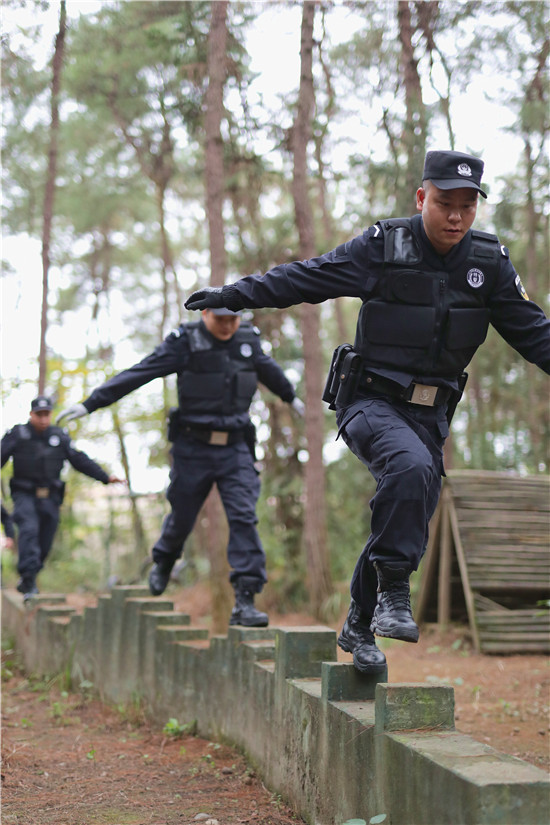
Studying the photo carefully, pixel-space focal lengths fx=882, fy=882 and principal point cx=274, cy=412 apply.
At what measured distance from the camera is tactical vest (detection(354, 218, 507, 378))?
12.4 ft

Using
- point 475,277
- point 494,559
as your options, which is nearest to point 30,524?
point 494,559

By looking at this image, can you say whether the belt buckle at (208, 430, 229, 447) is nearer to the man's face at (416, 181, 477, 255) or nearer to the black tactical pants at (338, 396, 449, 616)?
the black tactical pants at (338, 396, 449, 616)

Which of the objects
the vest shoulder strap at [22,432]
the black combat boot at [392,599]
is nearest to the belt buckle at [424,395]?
the black combat boot at [392,599]

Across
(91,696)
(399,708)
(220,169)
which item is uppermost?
(220,169)

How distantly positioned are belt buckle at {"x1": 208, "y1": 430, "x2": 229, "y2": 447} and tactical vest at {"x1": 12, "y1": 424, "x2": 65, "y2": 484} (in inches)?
164

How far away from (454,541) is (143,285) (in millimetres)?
16984

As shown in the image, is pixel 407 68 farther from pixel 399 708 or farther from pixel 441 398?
pixel 399 708

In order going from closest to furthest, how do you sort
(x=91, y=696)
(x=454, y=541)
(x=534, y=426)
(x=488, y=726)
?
1. (x=488, y=726)
2. (x=91, y=696)
3. (x=454, y=541)
4. (x=534, y=426)

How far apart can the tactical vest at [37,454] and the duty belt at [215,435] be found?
406 cm

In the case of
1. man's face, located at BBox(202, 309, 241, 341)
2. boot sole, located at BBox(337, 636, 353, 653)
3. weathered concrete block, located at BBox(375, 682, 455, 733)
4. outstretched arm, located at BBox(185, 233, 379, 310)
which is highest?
man's face, located at BBox(202, 309, 241, 341)

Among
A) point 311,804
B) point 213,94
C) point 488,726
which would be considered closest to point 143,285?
point 213,94

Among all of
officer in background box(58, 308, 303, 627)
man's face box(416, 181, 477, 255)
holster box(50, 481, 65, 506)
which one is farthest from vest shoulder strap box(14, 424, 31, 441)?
man's face box(416, 181, 477, 255)

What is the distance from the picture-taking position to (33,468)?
10.1m

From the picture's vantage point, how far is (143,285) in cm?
2478
